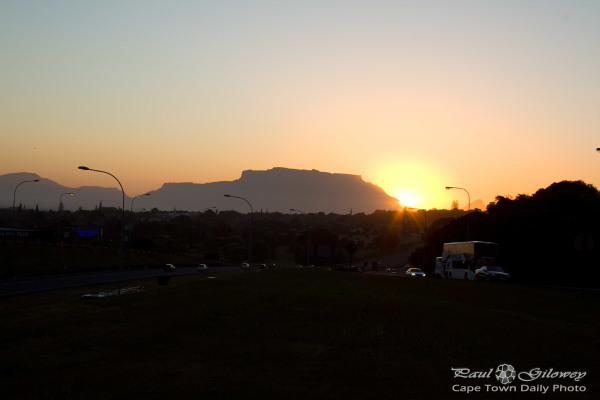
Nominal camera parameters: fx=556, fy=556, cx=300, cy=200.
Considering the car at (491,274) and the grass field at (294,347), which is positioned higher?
the car at (491,274)

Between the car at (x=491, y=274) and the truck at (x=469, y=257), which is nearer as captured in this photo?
the car at (x=491, y=274)

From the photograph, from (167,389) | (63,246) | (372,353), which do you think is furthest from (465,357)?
(63,246)

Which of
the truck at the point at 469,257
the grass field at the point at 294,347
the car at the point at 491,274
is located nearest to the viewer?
the grass field at the point at 294,347

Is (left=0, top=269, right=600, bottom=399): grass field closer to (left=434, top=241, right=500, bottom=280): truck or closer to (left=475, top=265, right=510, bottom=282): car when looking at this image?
(left=475, top=265, right=510, bottom=282): car

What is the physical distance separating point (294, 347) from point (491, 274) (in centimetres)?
3611

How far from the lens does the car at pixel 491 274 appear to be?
46.8 meters

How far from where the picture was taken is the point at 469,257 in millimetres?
55500

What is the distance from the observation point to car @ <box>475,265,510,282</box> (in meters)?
46.8

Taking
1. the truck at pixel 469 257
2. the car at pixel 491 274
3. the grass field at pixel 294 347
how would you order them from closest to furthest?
the grass field at pixel 294 347, the car at pixel 491 274, the truck at pixel 469 257

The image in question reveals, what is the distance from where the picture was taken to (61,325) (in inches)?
834

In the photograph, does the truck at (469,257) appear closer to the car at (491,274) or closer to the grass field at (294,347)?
the car at (491,274)

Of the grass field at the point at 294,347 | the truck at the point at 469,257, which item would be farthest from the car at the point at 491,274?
the grass field at the point at 294,347

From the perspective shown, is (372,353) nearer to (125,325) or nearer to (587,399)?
(587,399)

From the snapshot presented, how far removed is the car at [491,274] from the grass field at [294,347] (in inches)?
761
